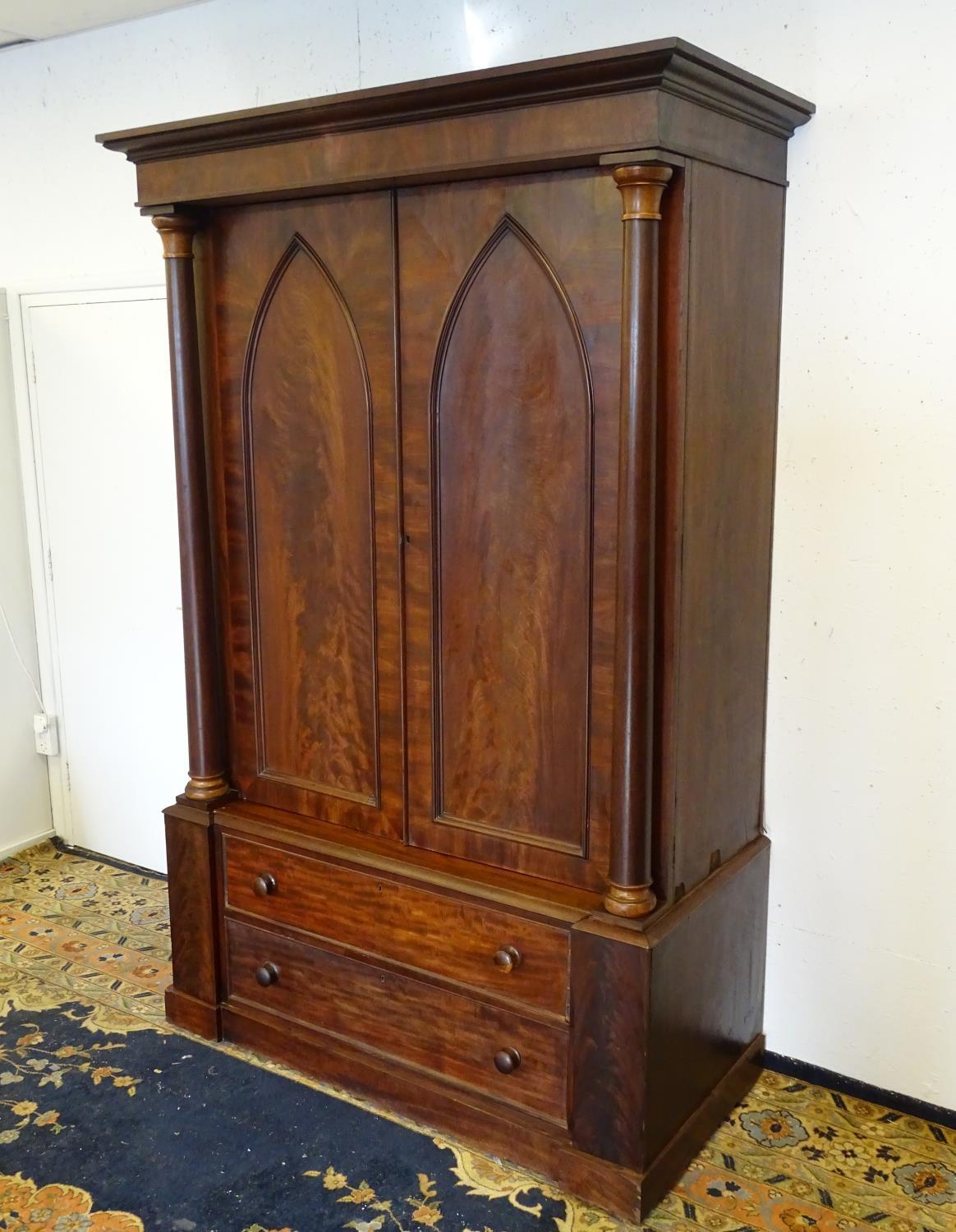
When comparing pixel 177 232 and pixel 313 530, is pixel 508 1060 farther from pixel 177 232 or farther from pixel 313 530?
pixel 177 232

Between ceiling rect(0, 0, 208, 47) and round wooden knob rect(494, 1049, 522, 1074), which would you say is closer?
round wooden knob rect(494, 1049, 522, 1074)

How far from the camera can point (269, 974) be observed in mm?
2525

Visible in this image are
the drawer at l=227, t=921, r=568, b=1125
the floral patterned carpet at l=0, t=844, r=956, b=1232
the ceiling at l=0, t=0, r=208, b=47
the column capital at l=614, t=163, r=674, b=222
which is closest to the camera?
the column capital at l=614, t=163, r=674, b=222

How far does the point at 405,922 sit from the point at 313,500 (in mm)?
889

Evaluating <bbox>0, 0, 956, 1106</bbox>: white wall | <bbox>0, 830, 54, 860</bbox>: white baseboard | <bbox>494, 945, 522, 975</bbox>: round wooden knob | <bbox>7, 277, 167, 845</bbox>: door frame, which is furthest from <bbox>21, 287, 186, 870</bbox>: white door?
<bbox>494, 945, 522, 975</bbox>: round wooden knob

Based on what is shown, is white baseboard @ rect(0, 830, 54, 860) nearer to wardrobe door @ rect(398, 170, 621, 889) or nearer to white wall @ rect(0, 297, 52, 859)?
white wall @ rect(0, 297, 52, 859)

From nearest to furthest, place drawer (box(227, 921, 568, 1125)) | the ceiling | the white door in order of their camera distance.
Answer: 1. drawer (box(227, 921, 568, 1125))
2. the ceiling
3. the white door

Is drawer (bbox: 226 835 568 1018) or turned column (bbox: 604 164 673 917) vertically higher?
turned column (bbox: 604 164 673 917)

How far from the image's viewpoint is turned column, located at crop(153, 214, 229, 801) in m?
2.40

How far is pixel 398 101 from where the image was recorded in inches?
77.3

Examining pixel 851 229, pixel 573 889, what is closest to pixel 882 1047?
pixel 573 889

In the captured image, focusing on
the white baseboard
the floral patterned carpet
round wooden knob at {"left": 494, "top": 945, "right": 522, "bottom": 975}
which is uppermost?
round wooden knob at {"left": 494, "top": 945, "right": 522, "bottom": 975}

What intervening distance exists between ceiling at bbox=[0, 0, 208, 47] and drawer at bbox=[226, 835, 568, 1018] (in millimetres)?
2161

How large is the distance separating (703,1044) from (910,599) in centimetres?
97
